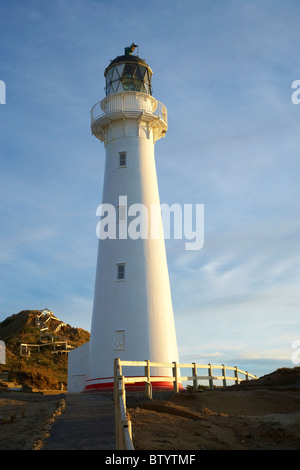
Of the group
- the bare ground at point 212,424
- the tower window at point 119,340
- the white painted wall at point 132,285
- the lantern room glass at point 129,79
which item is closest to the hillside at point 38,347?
the white painted wall at point 132,285

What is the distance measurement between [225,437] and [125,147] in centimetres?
1603

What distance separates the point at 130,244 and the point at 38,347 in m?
22.0

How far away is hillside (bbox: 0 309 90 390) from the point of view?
3146cm

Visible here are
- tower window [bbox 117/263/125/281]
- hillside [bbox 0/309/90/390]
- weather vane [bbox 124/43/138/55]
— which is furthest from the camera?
hillside [bbox 0/309/90/390]

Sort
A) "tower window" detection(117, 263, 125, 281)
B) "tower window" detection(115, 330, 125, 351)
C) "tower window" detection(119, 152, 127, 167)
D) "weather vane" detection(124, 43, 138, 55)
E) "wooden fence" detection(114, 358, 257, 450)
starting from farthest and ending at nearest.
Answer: "weather vane" detection(124, 43, 138, 55) < "tower window" detection(119, 152, 127, 167) < "tower window" detection(117, 263, 125, 281) < "tower window" detection(115, 330, 125, 351) < "wooden fence" detection(114, 358, 257, 450)

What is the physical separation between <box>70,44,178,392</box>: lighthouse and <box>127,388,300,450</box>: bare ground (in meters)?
5.64

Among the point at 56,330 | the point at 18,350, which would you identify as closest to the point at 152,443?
the point at 18,350

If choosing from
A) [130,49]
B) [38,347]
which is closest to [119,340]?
[130,49]

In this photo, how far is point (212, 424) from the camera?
1062 centimetres

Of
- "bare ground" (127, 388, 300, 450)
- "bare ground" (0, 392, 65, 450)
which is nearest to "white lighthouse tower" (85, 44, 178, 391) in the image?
"bare ground" (127, 388, 300, 450)

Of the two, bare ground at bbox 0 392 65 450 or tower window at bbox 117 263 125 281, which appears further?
tower window at bbox 117 263 125 281

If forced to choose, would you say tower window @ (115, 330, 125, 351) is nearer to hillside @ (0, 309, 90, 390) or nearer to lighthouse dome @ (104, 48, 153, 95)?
hillside @ (0, 309, 90, 390)

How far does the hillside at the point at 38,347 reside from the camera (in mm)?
31461

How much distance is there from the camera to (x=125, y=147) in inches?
906
